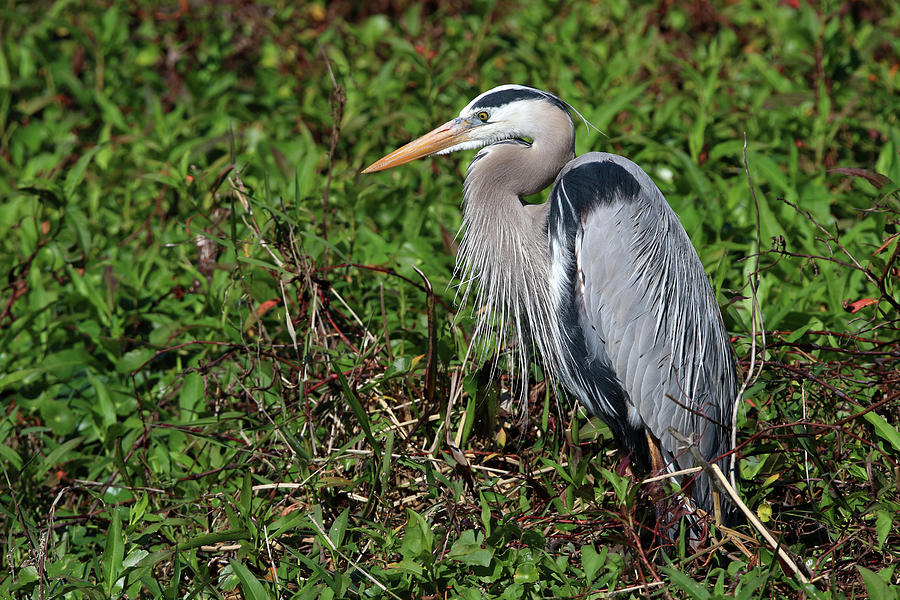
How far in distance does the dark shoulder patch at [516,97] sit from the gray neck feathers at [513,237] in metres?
0.09

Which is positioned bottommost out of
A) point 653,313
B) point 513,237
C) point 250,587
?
point 250,587

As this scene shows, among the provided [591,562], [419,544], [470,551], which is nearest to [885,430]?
[591,562]

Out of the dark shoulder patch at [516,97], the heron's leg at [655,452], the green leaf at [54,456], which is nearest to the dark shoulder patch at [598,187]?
the dark shoulder patch at [516,97]

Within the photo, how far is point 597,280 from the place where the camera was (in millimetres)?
2758

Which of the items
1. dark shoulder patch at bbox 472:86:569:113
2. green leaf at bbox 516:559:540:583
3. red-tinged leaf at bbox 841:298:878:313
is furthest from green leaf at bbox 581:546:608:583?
dark shoulder patch at bbox 472:86:569:113

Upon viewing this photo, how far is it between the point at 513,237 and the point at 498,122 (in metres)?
0.39

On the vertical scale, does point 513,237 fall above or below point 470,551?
above

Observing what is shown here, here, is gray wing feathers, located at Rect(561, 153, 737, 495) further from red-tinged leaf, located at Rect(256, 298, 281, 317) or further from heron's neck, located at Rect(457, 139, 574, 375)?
red-tinged leaf, located at Rect(256, 298, 281, 317)

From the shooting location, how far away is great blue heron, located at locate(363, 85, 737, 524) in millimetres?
2740

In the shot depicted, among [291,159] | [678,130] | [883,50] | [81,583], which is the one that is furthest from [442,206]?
[883,50]

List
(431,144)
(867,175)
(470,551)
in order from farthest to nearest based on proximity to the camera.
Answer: (431,144) → (867,175) → (470,551)

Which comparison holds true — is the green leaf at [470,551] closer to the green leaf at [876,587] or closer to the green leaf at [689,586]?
the green leaf at [689,586]

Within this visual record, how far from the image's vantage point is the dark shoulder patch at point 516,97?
2873 mm

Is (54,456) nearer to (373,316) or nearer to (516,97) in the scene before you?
(373,316)
